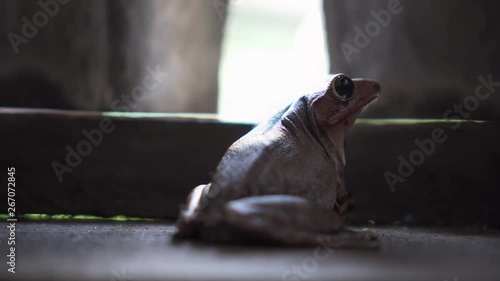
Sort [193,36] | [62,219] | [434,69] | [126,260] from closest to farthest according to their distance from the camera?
1. [126,260]
2. [62,219]
3. [434,69]
4. [193,36]

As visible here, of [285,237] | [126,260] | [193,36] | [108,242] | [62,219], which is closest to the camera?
[126,260]

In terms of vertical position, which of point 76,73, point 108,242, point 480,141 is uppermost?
point 76,73

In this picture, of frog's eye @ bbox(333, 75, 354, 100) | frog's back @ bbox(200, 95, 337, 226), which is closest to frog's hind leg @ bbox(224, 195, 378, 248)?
frog's back @ bbox(200, 95, 337, 226)

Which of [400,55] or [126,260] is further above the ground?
[400,55]

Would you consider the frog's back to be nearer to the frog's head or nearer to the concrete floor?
the frog's head

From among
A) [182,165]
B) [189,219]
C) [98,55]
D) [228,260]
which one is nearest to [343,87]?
[189,219]

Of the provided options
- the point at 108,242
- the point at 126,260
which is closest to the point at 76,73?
the point at 108,242

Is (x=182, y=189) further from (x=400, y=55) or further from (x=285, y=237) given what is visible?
(x=400, y=55)
